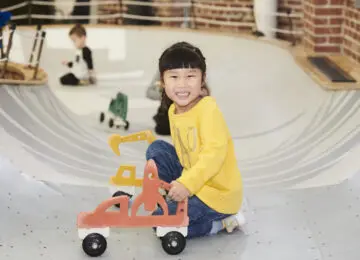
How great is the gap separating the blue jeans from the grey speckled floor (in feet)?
0.17

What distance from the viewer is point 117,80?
4.64 m

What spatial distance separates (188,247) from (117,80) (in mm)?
2654

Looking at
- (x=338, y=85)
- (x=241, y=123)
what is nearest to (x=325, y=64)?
(x=338, y=85)

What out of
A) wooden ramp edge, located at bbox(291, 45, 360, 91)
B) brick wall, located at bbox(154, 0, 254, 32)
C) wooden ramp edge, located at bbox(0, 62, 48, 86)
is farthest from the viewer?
brick wall, located at bbox(154, 0, 254, 32)

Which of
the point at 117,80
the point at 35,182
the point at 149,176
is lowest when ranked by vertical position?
the point at 117,80

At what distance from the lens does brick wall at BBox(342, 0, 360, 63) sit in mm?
4246

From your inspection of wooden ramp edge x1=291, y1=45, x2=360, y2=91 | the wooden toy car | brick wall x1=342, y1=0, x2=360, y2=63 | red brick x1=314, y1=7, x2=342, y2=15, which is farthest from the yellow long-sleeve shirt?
red brick x1=314, y1=7, x2=342, y2=15

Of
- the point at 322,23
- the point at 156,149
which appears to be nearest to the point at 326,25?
the point at 322,23

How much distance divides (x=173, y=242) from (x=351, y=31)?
9.09 ft

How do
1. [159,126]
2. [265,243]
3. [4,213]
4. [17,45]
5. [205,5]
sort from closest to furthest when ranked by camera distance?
[265,243]
[4,213]
[159,126]
[17,45]
[205,5]

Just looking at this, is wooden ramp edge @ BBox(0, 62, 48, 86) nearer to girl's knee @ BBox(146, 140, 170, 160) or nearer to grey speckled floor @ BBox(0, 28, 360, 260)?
grey speckled floor @ BBox(0, 28, 360, 260)

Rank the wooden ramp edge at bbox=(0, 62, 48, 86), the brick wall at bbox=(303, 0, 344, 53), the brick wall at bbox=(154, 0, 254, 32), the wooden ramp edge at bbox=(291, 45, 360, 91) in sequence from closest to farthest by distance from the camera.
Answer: the wooden ramp edge at bbox=(291, 45, 360, 91) → the wooden ramp edge at bbox=(0, 62, 48, 86) → the brick wall at bbox=(303, 0, 344, 53) → the brick wall at bbox=(154, 0, 254, 32)

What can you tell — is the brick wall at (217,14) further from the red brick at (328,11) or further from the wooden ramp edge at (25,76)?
the wooden ramp edge at (25,76)

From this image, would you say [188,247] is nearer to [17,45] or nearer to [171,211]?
[171,211]
